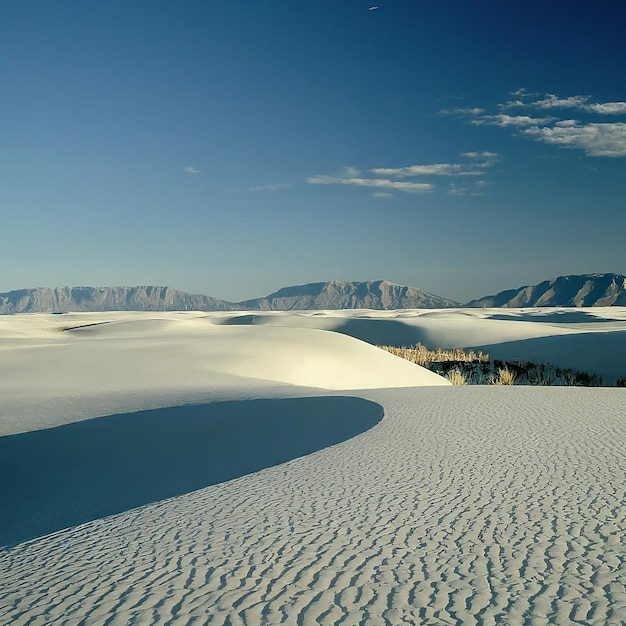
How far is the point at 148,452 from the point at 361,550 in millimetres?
3300

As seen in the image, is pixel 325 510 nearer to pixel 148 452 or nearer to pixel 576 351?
pixel 148 452

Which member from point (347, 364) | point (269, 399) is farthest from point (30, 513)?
point (347, 364)

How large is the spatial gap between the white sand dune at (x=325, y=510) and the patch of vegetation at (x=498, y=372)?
8127 mm

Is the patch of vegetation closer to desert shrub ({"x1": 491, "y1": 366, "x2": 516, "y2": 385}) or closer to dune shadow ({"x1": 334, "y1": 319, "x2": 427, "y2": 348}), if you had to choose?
desert shrub ({"x1": 491, "y1": 366, "x2": 516, "y2": 385})

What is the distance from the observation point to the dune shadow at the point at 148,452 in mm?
4320

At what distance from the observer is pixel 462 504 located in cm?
338

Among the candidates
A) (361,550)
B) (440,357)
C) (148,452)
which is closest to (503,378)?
(440,357)

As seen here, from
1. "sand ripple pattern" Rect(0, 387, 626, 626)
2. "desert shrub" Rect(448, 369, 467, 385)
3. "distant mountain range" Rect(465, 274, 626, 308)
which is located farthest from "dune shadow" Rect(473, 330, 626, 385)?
"distant mountain range" Rect(465, 274, 626, 308)

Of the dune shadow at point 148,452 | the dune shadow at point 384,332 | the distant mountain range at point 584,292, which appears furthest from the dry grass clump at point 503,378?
the distant mountain range at point 584,292

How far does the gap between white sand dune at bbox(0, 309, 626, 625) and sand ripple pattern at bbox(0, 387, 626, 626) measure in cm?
1

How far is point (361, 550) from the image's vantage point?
274 centimetres

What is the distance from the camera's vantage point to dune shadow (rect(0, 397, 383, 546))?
432 centimetres

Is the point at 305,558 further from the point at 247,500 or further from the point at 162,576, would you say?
the point at 247,500

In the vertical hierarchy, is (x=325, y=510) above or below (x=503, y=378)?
above
